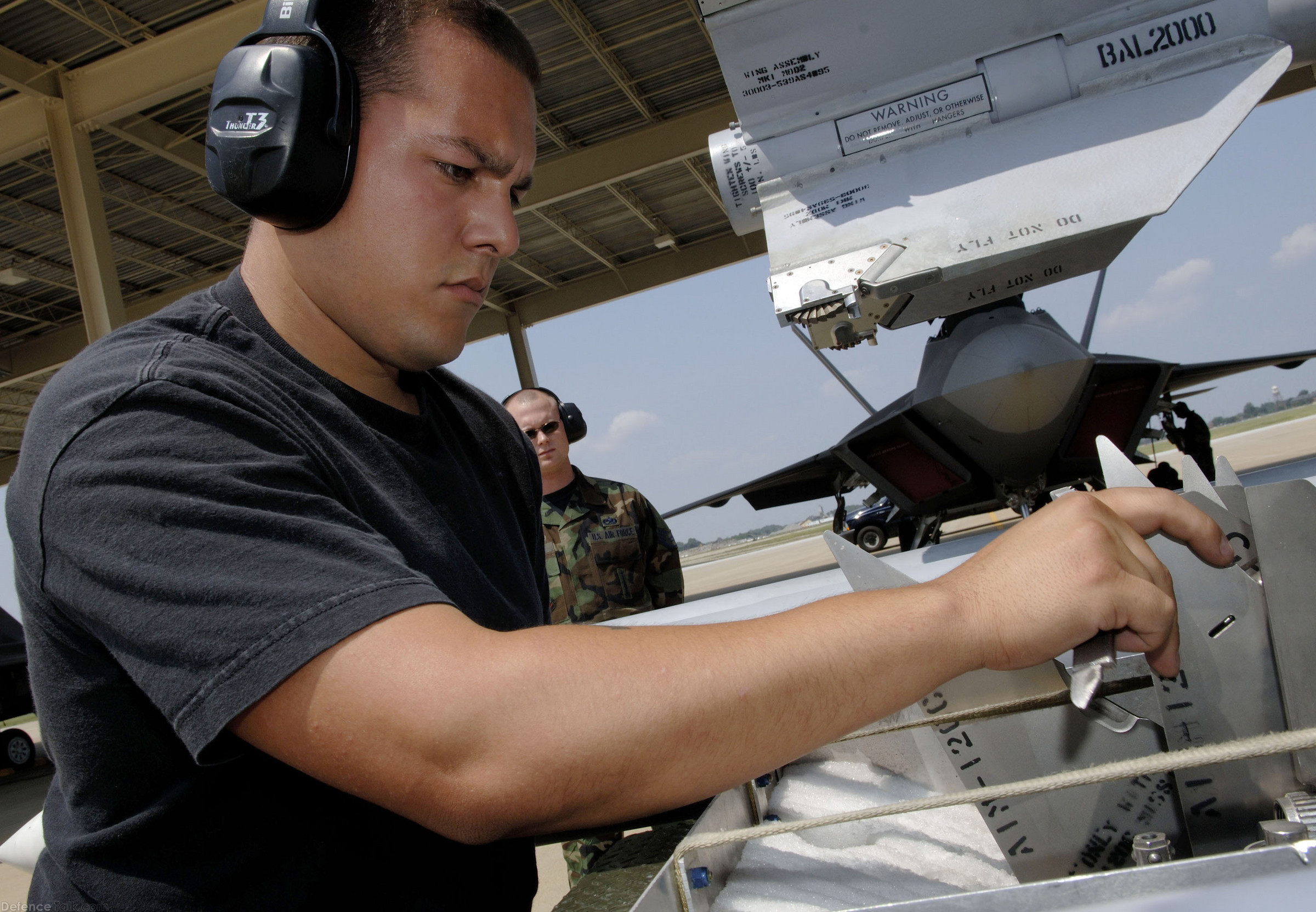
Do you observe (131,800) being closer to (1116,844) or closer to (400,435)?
(400,435)

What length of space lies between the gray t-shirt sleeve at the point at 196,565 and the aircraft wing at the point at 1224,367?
8.86 m

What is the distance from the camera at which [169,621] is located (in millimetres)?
676

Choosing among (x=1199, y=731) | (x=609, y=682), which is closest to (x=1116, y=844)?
(x=1199, y=731)

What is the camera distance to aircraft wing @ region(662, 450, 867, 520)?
9.16 m

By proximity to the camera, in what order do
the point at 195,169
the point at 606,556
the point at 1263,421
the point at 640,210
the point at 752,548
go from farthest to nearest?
1. the point at 1263,421
2. the point at 752,548
3. the point at 640,210
4. the point at 195,169
5. the point at 606,556

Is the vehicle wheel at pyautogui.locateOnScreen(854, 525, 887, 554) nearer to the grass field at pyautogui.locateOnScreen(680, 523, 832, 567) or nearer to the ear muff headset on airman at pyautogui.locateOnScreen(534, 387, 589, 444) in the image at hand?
the ear muff headset on airman at pyautogui.locateOnScreen(534, 387, 589, 444)

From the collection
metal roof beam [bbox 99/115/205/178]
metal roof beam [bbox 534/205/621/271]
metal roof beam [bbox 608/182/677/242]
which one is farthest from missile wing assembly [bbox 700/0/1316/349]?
metal roof beam [bbox 534/205/621/271]

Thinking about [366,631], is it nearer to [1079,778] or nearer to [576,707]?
[576,707]

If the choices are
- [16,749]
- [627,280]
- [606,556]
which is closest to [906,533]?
[606,556]

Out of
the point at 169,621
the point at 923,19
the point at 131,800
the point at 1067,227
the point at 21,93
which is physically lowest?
the point at 131,800

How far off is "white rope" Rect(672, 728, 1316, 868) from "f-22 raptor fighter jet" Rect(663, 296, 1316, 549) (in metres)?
4.13

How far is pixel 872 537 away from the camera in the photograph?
15.4m

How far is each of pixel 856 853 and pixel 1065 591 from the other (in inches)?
14.2

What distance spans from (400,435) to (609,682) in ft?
1.99
